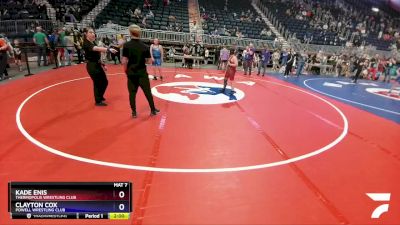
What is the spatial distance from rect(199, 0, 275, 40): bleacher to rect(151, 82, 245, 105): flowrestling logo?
11.5 meters

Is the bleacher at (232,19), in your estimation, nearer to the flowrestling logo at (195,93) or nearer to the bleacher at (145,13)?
the bleacher at (145,13)

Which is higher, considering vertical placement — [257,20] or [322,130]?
[257,20]

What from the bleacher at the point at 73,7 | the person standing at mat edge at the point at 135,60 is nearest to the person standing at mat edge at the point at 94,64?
the person standing at mat edge at the point at 135,60

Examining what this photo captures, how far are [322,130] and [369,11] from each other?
35.4 metres

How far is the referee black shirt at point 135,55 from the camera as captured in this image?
5938mm

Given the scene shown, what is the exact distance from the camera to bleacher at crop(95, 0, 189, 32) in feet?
64.6

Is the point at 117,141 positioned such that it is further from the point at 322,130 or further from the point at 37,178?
the point at 322,130

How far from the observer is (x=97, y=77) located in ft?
22.5

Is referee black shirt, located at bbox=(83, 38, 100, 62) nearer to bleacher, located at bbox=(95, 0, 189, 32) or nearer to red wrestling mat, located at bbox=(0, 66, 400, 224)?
red wrestling mat, located at bbox=(0, 66, 400, 224)

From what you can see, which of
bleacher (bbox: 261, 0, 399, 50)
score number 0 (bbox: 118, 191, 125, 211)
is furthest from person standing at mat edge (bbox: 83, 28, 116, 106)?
bleacher (bbox: 261, 0, 399, 50)

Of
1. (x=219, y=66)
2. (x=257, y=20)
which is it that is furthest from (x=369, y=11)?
(x=219, y=66)

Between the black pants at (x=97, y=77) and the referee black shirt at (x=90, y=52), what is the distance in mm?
108

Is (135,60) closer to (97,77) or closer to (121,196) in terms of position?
(97,77)

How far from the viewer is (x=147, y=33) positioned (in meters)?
18.2
